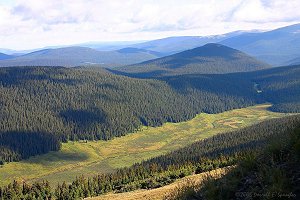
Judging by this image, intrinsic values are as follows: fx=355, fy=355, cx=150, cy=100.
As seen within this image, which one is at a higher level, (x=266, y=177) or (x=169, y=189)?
(x=266, y=177)

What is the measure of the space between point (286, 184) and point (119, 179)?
93565 millimetres

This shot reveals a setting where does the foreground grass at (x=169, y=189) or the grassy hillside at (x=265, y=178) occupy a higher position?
the grassy hillside at (x=265, y=178)

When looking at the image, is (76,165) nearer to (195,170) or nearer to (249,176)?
(195,170)

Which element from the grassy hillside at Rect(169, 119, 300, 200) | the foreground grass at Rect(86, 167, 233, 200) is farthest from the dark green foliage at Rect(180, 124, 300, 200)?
the foreground grass at Rect(86, 167, 233, 200)

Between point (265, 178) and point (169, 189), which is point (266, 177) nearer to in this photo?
point (265, 178)

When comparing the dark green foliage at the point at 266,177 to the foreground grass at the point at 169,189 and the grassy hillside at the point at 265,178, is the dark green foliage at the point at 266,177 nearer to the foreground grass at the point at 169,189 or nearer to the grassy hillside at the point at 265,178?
the grassy hillside at the point at 265,178

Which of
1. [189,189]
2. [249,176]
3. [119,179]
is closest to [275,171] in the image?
[249,176]

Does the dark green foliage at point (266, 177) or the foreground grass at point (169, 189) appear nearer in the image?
the dark green foliage at point (266, 177)

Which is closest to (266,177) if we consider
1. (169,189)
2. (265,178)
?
(265,178)

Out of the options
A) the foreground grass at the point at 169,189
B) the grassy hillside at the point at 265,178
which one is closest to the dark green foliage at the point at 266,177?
the grassy hillside at the point at 265,178

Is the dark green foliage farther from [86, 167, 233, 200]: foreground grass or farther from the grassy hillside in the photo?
[86, 167, 233, 200]: foreground grass

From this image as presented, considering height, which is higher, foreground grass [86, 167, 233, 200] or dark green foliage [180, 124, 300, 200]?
dark green foliage [180, 124, 300, 200]

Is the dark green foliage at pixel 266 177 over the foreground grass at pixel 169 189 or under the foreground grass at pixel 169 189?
over

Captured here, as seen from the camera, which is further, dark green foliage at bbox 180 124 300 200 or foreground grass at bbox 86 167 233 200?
foreground grass at bbox 86 167 233 200
